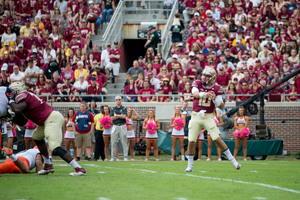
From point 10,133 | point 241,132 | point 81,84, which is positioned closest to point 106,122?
point 10,133

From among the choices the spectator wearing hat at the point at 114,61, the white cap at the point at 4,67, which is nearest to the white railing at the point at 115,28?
the spectator wearing hat at the point at 114,61

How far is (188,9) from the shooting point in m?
25.6

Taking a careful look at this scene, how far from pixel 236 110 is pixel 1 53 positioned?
11121 mm

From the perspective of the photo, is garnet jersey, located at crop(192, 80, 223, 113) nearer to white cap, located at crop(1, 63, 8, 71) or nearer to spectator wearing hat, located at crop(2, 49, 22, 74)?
white cap, located at crop(1, 63, 8, 71)

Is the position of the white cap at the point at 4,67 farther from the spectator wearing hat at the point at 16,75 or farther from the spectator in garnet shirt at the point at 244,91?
the spectator in garnet shirt at the point at 244,91

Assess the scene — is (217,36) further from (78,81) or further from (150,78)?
(78,81)

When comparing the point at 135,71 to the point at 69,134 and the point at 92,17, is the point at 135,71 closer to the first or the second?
the point at 92,17

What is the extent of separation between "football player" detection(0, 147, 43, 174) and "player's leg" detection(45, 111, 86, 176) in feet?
3.23

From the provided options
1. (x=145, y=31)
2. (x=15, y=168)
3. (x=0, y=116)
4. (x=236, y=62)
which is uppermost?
(x=145, y=31)

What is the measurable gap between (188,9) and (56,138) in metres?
16.8

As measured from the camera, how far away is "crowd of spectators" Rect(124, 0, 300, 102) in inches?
813

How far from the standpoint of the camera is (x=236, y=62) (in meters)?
22.1

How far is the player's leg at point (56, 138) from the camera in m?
9.80

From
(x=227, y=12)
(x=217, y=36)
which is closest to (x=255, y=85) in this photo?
(x=217, y=36)
